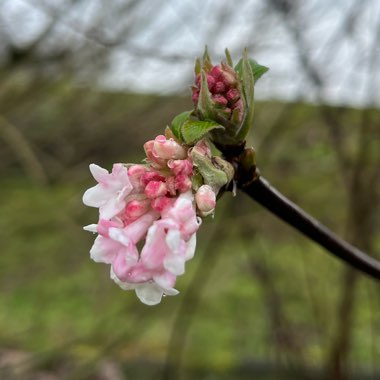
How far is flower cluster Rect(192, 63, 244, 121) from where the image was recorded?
2.58 ft

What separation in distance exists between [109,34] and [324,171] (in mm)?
1281

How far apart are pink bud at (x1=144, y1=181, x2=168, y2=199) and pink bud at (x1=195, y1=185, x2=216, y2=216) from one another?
41 mm

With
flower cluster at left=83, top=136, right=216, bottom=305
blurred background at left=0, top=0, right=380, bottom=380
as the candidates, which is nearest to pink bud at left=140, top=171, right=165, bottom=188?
flower cluster at left=83, top=136, right=216, bottom=305

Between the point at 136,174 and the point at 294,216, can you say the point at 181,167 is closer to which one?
the point at 136,174

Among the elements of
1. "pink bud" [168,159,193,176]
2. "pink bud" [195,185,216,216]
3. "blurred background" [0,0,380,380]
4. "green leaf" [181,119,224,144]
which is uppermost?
"green leaf" [181,119,224,144]

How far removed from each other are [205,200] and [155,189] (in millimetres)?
62

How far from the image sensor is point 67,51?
359cm

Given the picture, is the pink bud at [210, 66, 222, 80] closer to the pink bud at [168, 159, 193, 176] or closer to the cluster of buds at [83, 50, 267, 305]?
the cluster of buds at [83, 50, 267, 305]

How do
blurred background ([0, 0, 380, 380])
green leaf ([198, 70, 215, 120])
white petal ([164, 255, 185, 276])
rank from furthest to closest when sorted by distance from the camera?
blurred background ([0, 0, 380, 380]) < green leaf ([198, 70, 215, 120]) < white petal ([164, 255, 185, 276])

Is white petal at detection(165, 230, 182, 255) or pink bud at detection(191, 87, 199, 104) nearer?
white petal at detection(165, 230, 182, 255)

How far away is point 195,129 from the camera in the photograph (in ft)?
2.48

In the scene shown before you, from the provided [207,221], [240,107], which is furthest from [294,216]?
[207,221]

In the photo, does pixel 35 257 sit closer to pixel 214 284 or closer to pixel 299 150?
pixel 214 284

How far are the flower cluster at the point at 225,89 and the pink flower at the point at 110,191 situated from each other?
14 centimetres
